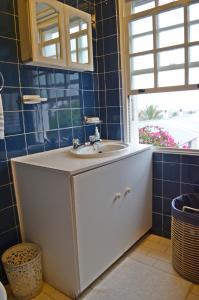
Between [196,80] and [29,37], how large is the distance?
121cm

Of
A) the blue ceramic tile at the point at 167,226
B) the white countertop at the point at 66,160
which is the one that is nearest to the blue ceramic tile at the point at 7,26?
the white countertop at the point at 66,160

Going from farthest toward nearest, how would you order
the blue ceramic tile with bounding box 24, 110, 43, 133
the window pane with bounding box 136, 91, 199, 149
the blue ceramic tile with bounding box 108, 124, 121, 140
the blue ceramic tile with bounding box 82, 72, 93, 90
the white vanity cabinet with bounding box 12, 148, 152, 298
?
the blue ceramic tile with bounding box 108, 124, 121, 140 → the blue ceramic tile with bounding box 82, 72, 93, 90 → the window pane with bounding box 136, 91, 199, 149 → the blue ceramic tile with bounding box 24, 110, 43, 133 → the white vanity cabinet with bounding box 12, 148, 152, 298

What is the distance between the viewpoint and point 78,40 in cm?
187

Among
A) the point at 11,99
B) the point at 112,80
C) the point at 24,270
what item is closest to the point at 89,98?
the point at 112,80

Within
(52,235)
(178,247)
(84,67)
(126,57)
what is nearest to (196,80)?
(126,57)

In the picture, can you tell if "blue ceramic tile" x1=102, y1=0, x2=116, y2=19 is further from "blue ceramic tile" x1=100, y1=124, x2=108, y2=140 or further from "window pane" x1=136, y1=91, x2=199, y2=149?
"blue ceramic tile" x1=100, y1=124, x2=108, y2=140

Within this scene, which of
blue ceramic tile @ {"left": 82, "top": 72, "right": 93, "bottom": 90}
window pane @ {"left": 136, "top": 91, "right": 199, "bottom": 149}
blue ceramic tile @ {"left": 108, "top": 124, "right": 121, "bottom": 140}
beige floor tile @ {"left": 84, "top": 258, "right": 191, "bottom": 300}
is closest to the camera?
beige floor tile @ {"left": 84, "top": 258, "right": 191, "bottom": 300}

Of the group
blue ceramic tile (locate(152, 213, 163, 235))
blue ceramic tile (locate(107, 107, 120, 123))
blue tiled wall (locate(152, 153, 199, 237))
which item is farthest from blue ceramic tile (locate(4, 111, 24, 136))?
blue ceramic tile (locate(152, 213, 163, 235))

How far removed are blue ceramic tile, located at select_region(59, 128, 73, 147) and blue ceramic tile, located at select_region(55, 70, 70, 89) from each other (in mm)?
354

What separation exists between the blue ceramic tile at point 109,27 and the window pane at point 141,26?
141 millimetres

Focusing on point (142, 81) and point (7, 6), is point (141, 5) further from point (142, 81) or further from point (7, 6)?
point (7, 6)

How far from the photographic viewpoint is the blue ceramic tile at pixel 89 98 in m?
2.09

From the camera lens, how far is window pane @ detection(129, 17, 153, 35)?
6.17 feet

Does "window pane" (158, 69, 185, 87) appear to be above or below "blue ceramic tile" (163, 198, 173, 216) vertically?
above
